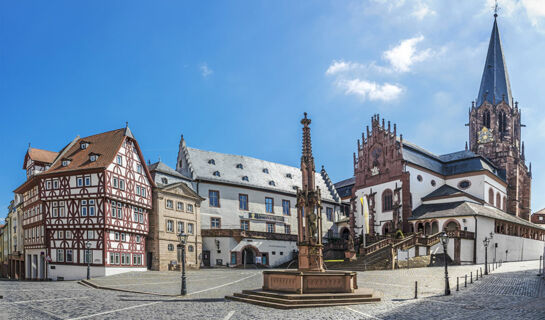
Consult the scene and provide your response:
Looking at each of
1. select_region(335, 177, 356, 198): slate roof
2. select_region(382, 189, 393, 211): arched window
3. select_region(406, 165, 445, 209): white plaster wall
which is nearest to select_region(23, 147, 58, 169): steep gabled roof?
select_region(382, 189, 393, 211): arched window

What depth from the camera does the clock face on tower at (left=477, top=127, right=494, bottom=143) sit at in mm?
71500

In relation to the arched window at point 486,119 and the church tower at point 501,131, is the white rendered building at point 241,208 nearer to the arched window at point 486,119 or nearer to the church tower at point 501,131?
the church tower at point 501,131

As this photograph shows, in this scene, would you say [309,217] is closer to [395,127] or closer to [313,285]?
[313,285]

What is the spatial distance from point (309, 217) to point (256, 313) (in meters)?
5.40

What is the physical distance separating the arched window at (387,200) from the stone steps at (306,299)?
40.8 meters

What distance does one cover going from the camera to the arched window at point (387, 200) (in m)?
59.7

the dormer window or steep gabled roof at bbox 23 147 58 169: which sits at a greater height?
steep gabled roof at bbox 23 147 58 169

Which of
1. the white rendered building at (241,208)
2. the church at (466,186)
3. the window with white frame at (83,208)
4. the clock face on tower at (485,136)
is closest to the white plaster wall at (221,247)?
the white rendered building at (241,208)

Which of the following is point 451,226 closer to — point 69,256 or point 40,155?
point 69,256

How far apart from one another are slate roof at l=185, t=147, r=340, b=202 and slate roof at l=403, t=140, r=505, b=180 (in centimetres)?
1243

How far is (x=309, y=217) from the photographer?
20.7 meters

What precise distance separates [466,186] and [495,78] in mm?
23604

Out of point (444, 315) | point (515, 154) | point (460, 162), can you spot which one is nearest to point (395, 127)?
point (460, 162)

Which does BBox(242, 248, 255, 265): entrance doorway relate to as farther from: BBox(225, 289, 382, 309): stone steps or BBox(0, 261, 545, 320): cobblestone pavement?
BBox(225, 289, 382, 309): stone steps
